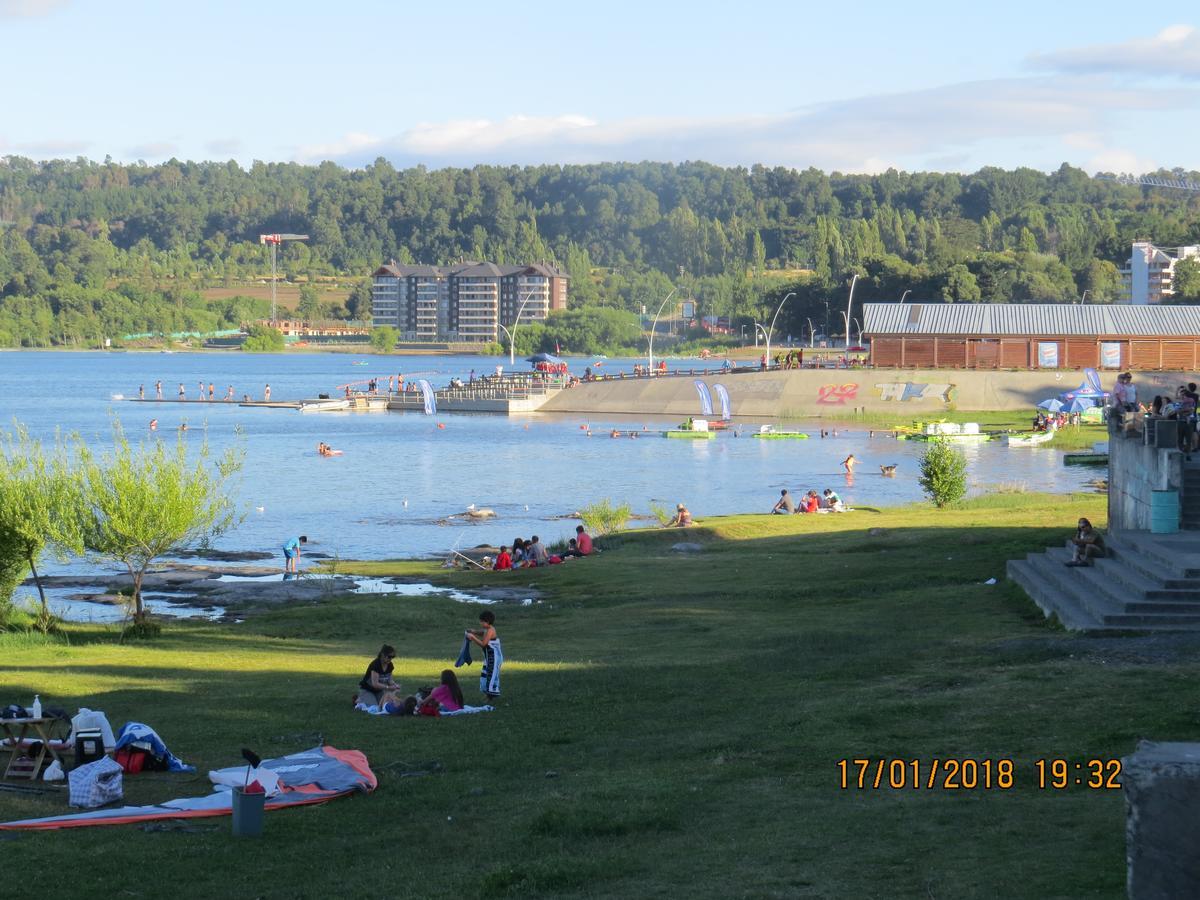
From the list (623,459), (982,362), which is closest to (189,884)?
(623,459)

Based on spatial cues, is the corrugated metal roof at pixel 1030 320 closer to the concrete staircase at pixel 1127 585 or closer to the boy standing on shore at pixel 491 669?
the concrete staircase at pixel 1127 585

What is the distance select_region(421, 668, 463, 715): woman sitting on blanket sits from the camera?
1762 centimetres

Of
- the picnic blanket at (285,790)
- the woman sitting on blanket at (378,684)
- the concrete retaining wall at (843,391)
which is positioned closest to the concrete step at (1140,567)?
the woman sitting on blanket at (378,684)

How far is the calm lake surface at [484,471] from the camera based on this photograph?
53.5 m

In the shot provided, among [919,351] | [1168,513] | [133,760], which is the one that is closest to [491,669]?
[133,760]

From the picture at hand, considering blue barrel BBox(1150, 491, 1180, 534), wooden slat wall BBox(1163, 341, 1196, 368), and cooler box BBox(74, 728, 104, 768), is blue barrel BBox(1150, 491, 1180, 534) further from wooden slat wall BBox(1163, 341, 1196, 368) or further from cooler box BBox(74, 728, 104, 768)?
wooden slat wall BBox(1163, 341, 1196, 368)

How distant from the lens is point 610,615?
2728 cm

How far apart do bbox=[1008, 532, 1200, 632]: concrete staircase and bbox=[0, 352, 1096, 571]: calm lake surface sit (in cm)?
1988

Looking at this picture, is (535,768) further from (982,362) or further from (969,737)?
(982,362)

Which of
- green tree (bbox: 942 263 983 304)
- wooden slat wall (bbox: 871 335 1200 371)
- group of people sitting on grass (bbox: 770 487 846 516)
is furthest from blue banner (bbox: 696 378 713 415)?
green tree (bbox: 942 263 983 304)

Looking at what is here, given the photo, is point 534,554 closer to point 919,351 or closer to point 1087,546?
point 1087,546

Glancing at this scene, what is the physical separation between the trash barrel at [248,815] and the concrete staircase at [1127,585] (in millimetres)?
11540

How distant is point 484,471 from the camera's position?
7569cm

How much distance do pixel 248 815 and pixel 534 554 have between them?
2547 centimetres
